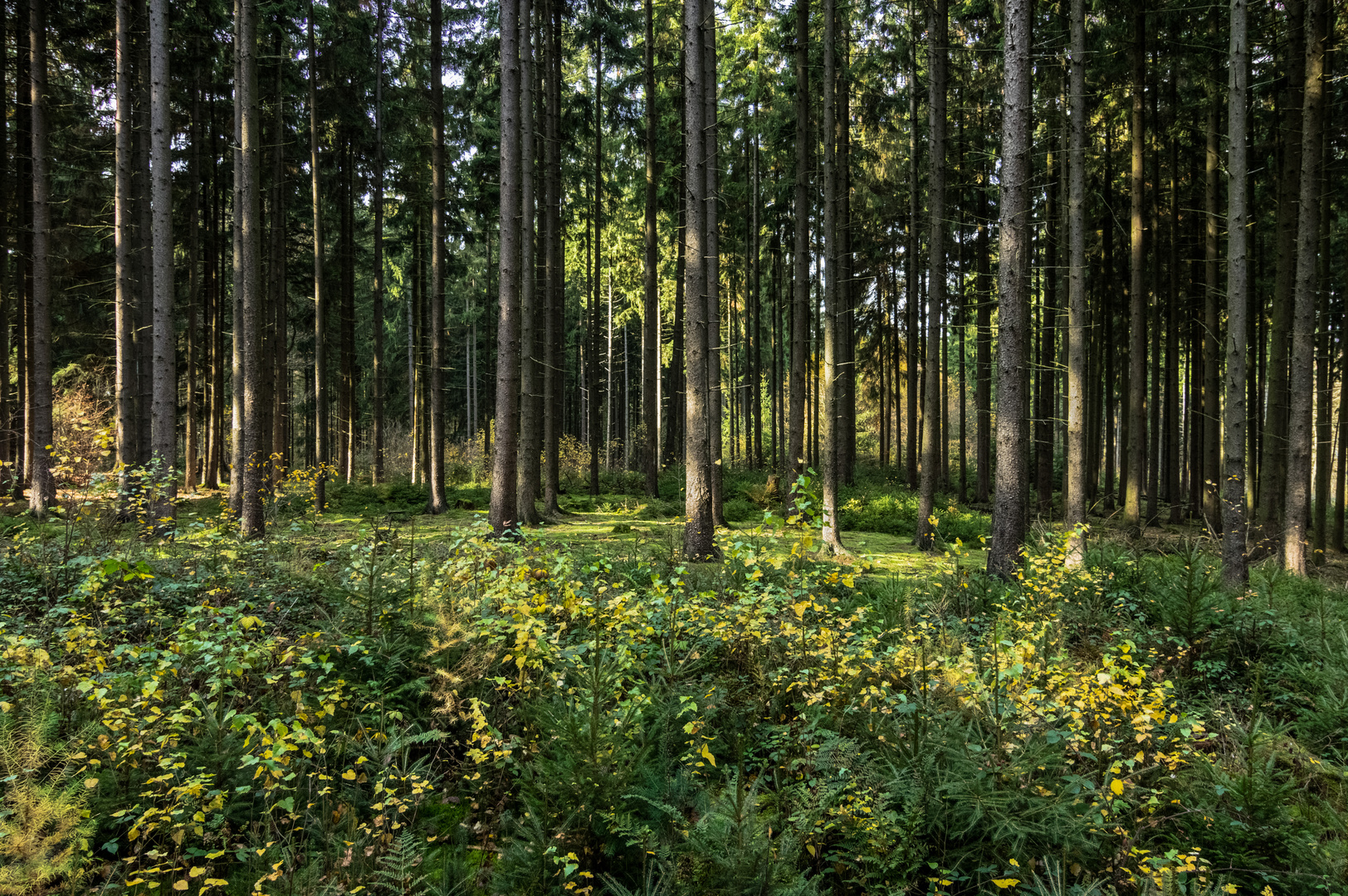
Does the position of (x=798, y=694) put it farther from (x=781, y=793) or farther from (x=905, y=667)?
(x=781, y=793)

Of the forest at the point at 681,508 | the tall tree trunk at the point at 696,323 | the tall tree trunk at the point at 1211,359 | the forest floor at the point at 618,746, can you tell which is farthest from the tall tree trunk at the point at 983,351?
the forest floor at the point at 618,746

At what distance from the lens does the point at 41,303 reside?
12414 mm

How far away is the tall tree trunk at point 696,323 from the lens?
9734 millimetres

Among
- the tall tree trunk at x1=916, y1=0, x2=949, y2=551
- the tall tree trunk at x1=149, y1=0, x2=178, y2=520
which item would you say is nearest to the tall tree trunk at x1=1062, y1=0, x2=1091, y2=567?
the tall tree trunk at x1=916, y1=0, x2=949, y2=551

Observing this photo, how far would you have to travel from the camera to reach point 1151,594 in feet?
25.7

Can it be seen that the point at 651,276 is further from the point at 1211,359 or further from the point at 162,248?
the point at 1211,359

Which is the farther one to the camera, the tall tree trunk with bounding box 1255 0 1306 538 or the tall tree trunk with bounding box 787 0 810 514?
the tall tree trunk with bounding box 787 0 810 514

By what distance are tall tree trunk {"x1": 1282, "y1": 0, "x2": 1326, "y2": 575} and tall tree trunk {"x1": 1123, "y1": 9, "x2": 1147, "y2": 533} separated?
295 cm

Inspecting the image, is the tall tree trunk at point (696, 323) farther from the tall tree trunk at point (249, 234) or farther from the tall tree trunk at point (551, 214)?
the tall tree trunk at point (249, 234)

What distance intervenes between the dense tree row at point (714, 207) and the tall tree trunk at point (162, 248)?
52mm

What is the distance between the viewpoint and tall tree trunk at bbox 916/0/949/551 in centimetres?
1227

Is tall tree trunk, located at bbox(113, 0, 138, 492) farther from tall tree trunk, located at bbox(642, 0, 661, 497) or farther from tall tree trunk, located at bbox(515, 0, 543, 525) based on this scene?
tall tree trunk, located at bbox(642, 0, 661, 497)

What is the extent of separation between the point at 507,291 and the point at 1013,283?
8169mm

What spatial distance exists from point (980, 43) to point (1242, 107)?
962cm
